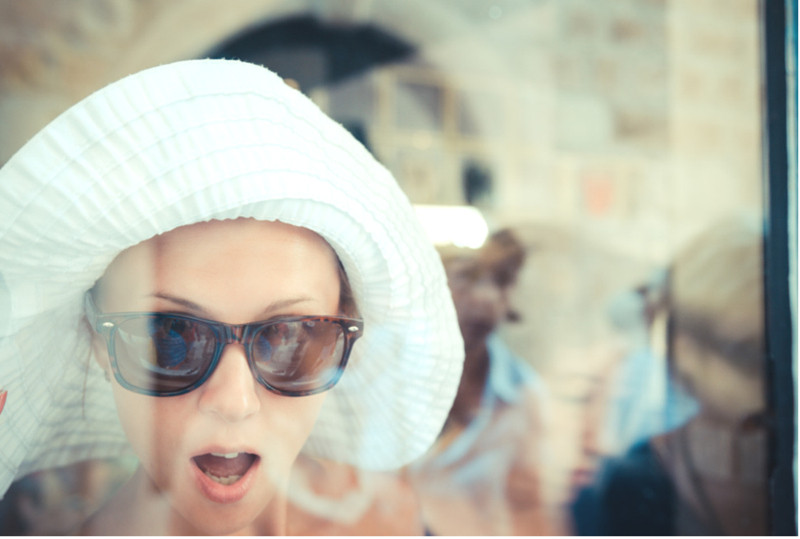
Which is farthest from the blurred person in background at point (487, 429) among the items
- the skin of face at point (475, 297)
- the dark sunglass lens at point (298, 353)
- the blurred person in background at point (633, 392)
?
the dark sunglass lens at point (298, 353)

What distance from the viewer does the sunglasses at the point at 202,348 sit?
44.2 inches

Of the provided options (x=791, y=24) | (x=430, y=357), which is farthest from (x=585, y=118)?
(x=430, y=357)

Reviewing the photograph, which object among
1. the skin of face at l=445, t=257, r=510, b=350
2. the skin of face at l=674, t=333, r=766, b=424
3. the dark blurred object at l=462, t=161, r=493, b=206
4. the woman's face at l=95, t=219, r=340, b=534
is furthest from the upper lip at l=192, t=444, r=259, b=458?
the skin of face at l=674, t=333, r=766, b=424

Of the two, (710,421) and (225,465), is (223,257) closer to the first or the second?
(225,465)

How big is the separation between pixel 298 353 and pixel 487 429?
1.75 ft

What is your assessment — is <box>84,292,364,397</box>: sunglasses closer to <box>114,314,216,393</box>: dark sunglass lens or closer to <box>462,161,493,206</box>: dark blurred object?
<box>114,314,216,393</box>: dark sunglass lens

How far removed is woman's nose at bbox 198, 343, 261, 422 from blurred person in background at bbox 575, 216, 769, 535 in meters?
0.92

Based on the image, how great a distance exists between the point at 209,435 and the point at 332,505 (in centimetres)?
38

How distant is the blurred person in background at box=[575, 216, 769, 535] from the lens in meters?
1.60

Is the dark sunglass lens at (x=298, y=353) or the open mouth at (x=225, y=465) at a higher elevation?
the dark sunglass lens at (x=298, y=353)

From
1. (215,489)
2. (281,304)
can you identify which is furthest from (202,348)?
(215,489)

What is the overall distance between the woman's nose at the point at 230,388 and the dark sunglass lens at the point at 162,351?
27mm

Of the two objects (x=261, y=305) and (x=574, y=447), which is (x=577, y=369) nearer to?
(x=574, y=447)

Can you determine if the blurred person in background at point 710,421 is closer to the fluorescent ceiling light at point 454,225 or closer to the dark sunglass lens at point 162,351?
the fluorescent ceiling light at point 454,225
